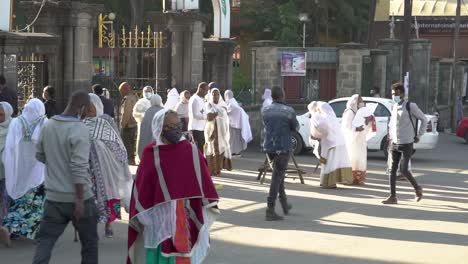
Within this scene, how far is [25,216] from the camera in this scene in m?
9.88

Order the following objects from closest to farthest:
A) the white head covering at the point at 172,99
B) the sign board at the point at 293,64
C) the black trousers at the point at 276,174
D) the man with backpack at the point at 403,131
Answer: the black trousers at the point at 276,174
the man with backpack at the point at 403,131
the white head covering at the point at 172,99
the sign board at the point at 293,64

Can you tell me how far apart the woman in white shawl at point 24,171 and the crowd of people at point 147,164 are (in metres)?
0.01

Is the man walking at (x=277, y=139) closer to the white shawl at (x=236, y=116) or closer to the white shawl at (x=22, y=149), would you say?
the white shawl at (x=22, y=149)

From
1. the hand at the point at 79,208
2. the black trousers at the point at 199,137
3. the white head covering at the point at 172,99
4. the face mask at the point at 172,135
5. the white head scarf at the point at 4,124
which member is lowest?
the black trousers at the point at 199,137

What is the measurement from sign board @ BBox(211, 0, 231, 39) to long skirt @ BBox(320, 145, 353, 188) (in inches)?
327

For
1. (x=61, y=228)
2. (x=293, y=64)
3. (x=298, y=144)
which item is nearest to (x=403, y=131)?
(x=61, y=228)

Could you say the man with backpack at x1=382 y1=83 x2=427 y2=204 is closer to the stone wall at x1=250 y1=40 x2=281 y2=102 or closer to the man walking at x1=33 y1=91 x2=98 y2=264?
the man walking at x1=33 y1=91 x2=98 y2=264

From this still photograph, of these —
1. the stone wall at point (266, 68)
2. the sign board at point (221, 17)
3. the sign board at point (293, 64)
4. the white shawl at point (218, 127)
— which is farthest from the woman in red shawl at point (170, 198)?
the sign board at point (293, 64)

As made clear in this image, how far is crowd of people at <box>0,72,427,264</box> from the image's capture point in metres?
6.94

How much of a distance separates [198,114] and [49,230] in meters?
9.61

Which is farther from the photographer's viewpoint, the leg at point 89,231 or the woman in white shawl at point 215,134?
the woman in white shawl at point 215,134

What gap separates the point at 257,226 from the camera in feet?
37.6

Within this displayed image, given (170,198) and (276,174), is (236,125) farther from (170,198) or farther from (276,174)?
(170,198)

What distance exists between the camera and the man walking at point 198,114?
16.6m
